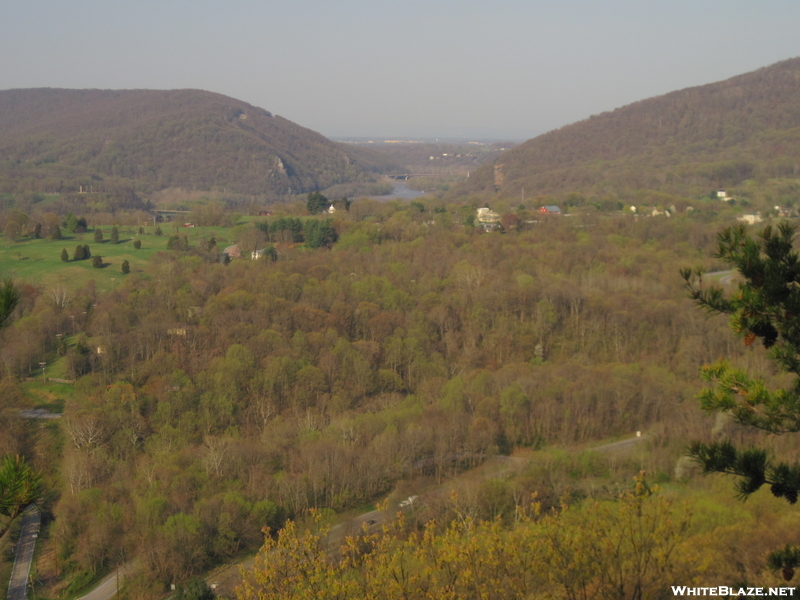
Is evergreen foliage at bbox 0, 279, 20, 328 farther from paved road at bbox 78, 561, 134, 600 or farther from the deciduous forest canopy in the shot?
paved road at bbox 78, 561, 134, 600

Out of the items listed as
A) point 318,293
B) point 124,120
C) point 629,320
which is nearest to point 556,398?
point 629,320

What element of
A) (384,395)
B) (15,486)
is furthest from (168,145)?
(15,486)

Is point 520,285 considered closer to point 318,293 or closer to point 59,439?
point 318,293

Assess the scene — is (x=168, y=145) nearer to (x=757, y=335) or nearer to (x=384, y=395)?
(x=384, y=395)

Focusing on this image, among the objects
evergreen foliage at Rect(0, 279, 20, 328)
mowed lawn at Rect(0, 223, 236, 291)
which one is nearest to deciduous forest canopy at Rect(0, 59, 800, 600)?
evergreen foliage at Rect(0, 279, 20, 328)

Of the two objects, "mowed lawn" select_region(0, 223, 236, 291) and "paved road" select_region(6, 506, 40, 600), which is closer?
"paved road" select_region(6, 506, 40, 600)

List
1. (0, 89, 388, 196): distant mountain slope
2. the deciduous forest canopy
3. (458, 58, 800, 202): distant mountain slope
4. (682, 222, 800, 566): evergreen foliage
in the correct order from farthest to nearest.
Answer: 1. (0, 89, 388, 196): distant mountain slope
2. (458, 58, 800, 202): distant mountain slope
3. the deciduous forest canopy
4. (682, 222, 800, 566): evergreen foliage

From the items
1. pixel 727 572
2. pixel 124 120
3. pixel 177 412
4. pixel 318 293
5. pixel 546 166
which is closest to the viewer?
pixel 727 572
